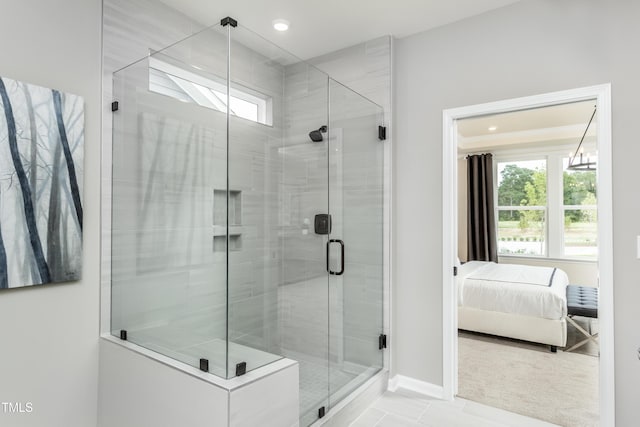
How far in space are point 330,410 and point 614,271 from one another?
183 cm

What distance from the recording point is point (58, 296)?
191 centimetres

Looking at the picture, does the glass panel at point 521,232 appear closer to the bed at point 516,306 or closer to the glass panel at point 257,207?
the bed at point 516,306

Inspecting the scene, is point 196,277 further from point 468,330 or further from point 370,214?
point 468,330

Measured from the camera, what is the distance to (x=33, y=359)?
1804 millimetres

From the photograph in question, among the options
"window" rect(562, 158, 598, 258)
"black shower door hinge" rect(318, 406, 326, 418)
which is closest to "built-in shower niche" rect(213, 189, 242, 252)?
"black shower door hinge" rect(318, 406, 326, 418)

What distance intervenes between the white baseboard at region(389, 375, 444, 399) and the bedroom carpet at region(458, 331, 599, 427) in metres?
0.21

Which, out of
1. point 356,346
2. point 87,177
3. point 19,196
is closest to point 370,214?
point 356,346

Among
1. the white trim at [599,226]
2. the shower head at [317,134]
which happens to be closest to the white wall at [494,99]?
the white trim at [599,226]

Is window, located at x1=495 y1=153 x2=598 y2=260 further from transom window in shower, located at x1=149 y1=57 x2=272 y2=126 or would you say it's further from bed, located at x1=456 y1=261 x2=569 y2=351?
transom window in shower, located at x1=149 y1=57 x2=272 y2=126

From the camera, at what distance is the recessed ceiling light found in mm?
2598

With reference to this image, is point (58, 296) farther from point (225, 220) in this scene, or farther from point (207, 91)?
point (207, 91)

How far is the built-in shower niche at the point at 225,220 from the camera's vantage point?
162cm

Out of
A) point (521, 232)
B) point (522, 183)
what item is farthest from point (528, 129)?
point (521, 232)

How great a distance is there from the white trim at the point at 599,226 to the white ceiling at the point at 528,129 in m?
2.18
